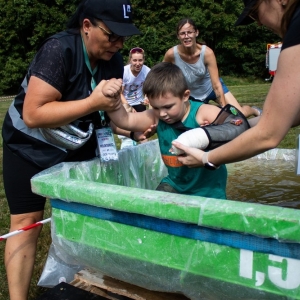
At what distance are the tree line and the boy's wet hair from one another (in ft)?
63.3

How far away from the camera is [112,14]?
1881mm

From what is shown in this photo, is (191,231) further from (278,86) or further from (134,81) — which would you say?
(134,81)

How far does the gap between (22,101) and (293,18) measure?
1283 mm

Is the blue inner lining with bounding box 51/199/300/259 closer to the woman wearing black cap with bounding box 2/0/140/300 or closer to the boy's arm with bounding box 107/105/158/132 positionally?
the woman wearing black cap with bounding box 2/0/140/300

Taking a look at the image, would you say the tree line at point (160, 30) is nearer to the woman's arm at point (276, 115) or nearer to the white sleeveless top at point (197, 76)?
the white sleeveless top at point (197, 76)

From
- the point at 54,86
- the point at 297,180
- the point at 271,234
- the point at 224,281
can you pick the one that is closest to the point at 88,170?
the point at 54,86

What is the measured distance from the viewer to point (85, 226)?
6.10ft

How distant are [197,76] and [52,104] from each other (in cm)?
260

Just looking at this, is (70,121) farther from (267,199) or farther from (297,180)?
(297,180)

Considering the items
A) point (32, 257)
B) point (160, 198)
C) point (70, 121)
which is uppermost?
point (70, 121)

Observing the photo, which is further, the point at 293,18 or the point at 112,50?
the point at 112,50

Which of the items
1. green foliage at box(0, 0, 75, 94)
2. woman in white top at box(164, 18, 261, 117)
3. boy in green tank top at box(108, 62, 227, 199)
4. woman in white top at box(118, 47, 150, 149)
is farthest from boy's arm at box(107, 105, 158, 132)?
green foliage at box(0, 0, 75, 94)

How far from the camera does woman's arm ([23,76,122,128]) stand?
6.06 ft

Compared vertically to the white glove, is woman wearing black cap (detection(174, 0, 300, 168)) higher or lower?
higher
